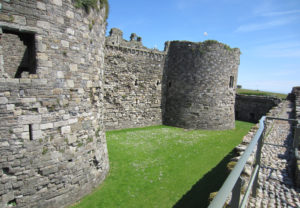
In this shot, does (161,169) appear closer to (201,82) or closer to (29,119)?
(29,119)

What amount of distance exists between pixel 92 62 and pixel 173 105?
451 inches

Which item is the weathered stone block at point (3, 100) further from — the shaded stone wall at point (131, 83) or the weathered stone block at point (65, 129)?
the shaded stone wall at point (131, 83)

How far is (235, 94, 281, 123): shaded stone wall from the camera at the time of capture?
23.4m

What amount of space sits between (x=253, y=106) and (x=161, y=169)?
63.1 ft

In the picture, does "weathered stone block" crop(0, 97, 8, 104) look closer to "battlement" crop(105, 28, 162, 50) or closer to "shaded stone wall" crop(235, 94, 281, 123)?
"battlement" crop(105, 28, 162, 50)

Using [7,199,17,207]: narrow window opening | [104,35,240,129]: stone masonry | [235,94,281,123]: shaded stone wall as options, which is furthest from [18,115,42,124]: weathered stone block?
[235,94,281,123]: shaded stone wall

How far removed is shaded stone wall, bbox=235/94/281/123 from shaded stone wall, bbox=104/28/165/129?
12.6m

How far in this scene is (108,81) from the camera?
14273mm

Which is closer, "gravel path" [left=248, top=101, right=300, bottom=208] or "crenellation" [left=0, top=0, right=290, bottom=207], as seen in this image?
"gravel path" [left=248, top=101, right=300, bottom=208]

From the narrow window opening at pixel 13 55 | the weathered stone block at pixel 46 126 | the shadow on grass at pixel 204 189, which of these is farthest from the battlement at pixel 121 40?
the shadow on grass at pixel 204 189

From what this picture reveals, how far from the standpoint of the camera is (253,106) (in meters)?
24.1

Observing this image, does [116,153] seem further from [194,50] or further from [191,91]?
[194,50]

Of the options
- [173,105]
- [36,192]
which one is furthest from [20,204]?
[173,105]

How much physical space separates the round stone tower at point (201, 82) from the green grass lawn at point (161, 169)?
2437 mm
